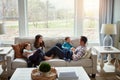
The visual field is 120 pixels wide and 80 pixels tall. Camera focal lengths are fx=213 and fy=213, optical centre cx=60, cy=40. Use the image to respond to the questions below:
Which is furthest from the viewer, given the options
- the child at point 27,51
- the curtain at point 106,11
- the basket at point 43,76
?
the curtain at point 106,11

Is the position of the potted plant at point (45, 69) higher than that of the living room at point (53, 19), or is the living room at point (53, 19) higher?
the living room at point (53, 19)

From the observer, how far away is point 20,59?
457 cm

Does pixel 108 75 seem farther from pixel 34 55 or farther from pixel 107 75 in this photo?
pixel 34 55

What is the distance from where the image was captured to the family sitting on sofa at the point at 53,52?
4.51 m

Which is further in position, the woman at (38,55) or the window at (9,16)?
the window at (9,16)

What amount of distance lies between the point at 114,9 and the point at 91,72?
6.67 feet

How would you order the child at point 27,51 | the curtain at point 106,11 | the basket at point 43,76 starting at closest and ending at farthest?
the basket at point 43,76 → the child at point 27,51 → the curtain at point 106,11

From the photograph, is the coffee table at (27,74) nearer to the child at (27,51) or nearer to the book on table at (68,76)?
the book on table at (68,76)

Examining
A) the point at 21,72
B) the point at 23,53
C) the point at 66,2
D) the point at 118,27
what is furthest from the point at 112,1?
the point at 21,72

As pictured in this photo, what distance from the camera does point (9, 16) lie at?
233 inches

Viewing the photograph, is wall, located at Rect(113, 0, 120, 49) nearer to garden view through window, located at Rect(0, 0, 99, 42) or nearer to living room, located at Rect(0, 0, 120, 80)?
living room, located at Rect(0, 0, 120, 80)

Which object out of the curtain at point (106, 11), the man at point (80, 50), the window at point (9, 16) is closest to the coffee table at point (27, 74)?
the man at point (80, 50)

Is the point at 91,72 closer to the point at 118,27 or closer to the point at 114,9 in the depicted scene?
the point at 118,27

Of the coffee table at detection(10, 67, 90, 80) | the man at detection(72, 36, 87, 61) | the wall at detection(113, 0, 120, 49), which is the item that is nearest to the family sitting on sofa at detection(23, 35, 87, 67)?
the man at detection(72, 36, 87, 61)
